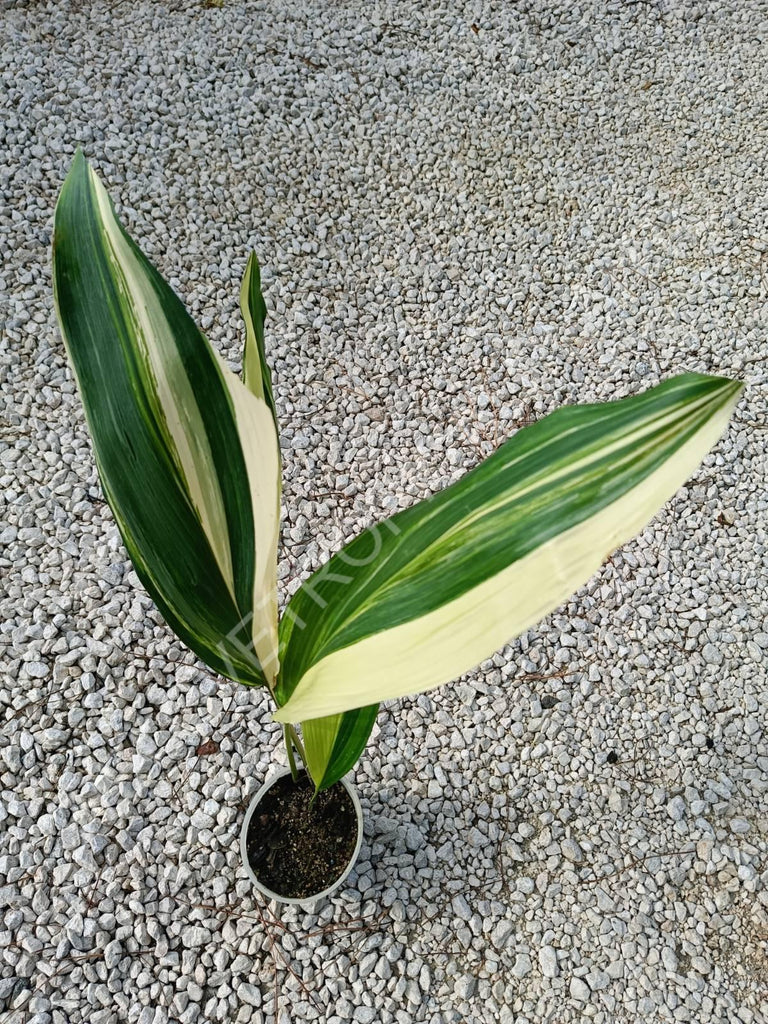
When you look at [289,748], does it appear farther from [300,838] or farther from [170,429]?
[170,429]

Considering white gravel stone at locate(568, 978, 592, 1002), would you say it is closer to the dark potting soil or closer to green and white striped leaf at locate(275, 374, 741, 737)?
the dark potting soil

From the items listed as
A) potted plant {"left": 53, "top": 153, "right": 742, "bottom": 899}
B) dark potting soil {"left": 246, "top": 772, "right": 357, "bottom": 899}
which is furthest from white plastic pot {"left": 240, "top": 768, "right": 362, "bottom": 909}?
potted plant {"left": 53, "top": 153, "right": 742, "bottom": 899}

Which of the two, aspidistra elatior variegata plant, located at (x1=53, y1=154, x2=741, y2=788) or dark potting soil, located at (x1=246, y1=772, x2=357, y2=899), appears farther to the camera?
dark potting soil, located at (x1=246, y1=772, x2=357, y2=899)

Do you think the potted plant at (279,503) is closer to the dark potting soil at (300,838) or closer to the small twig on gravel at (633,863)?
the dark potting soil at (300,838)

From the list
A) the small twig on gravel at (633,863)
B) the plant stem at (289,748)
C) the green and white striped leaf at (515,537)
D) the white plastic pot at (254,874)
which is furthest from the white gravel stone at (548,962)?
the green and white striped leaf at (515,537)

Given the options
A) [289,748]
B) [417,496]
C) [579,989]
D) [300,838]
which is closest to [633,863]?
[579,989]

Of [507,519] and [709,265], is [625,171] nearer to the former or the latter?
[709,265]

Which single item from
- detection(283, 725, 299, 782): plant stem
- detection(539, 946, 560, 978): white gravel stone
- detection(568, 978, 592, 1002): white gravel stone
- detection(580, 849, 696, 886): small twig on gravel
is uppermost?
detection(283, 725, 299, 782): plant stem
